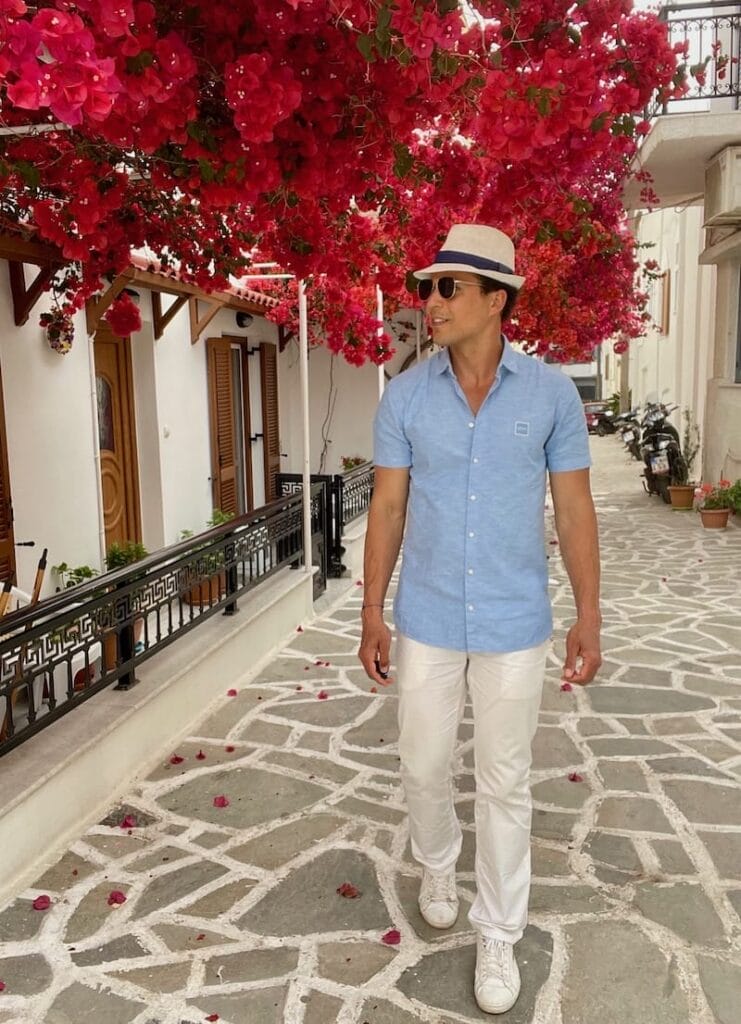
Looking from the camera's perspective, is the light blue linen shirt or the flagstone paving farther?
the flagstone paving

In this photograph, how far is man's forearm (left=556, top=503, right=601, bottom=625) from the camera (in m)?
2.69

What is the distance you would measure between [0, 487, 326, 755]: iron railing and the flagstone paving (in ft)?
1.74

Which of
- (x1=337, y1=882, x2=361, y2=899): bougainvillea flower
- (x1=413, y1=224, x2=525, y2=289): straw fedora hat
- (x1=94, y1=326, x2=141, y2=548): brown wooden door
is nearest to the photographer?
(x1=413, y1=224, x2=525, y2=289): straw fedora hat

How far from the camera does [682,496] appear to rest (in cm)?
1238

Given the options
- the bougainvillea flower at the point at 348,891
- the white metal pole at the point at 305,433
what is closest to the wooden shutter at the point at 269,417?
the white metal pole at the point at 305,433

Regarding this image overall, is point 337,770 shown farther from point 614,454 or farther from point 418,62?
point 614,454

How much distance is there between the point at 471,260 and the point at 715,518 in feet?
30.0

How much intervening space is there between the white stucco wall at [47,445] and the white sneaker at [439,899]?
3842 mm

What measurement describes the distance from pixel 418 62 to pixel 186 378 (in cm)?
653

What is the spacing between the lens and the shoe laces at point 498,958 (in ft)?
8.80

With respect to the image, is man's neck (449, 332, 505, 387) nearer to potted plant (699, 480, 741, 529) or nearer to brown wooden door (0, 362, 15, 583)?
brown wooden door (0, 362, 15, 583)

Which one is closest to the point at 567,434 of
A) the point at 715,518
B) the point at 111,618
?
the point at 111,618

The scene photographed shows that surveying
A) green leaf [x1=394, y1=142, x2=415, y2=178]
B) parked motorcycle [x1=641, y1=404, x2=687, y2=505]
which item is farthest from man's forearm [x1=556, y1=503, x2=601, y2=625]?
parked motorcycle [x1=641, y1=404, x2=687, y2=505]

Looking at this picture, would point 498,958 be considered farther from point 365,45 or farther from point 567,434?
point 365,45
